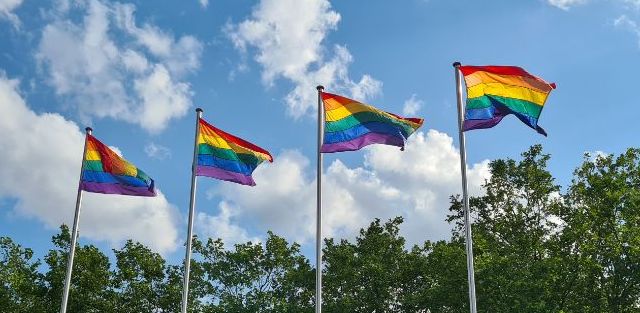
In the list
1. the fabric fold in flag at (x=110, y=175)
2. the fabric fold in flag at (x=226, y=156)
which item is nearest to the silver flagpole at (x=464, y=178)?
the fabric fold in flag at (x=226, y=156)

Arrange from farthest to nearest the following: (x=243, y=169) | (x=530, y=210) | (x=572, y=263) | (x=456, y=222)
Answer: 1. (x=456, y=222)
2. (x=530, y=210)
3. (x=572, y=263)
4. (x=243, y=169)

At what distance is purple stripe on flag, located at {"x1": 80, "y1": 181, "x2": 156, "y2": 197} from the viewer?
2486 cm

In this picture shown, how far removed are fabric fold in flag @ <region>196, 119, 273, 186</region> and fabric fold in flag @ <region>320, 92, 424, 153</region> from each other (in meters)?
2.83

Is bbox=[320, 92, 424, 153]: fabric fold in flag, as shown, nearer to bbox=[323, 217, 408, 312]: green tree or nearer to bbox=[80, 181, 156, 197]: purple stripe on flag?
bbox=[80, 181, 156, 197]: purple stripe on flag

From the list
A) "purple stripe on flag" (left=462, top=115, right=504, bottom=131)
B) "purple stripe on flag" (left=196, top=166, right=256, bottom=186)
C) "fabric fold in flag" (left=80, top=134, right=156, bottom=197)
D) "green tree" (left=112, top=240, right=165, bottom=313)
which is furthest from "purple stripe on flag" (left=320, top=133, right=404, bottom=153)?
"green tree" (left=112, top=240, right=165, bottom=313)

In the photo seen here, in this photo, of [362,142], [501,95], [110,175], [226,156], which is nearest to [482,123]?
[501,95]

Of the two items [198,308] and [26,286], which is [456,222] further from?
[26,286]

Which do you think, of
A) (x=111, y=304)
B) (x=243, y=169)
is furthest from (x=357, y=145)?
(x=111, y=304)

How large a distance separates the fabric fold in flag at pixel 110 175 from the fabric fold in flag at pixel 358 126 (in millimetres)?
7152

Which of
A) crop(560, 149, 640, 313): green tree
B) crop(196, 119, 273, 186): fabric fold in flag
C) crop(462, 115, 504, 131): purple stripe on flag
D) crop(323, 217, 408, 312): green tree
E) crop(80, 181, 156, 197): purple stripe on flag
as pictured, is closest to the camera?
crop(462, 115, 504, 131): purple stripe on flag

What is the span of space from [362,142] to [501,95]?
15.3 ft

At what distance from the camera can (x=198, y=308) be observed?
5169cm

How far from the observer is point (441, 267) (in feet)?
144

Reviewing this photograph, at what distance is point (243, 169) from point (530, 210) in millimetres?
27119
